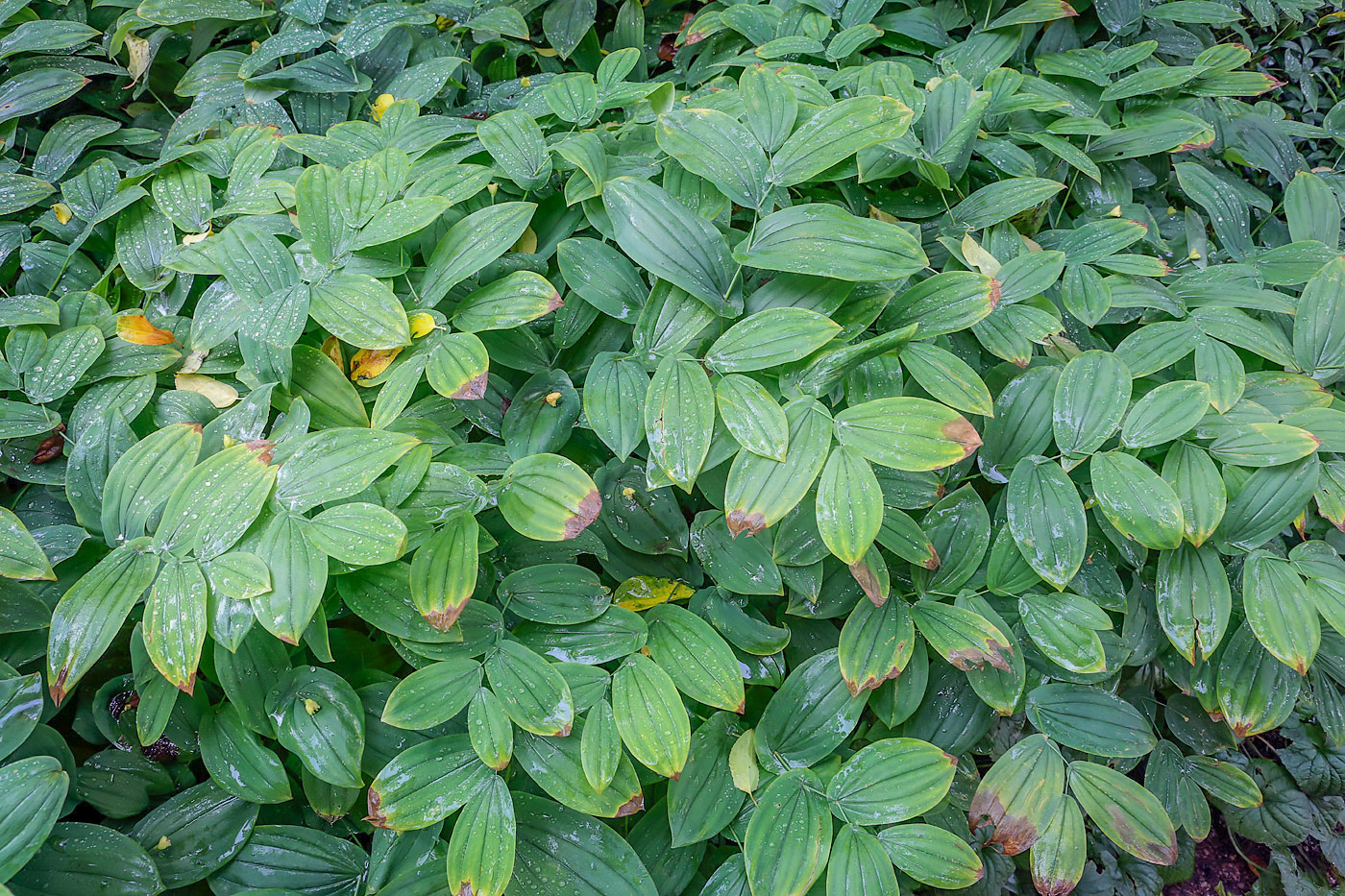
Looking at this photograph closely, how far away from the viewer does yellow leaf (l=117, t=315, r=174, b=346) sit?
1.54 metres

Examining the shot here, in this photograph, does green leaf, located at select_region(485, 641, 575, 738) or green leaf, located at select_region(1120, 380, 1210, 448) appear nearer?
green leaf, located at select_region(485, 641, 575, 738)

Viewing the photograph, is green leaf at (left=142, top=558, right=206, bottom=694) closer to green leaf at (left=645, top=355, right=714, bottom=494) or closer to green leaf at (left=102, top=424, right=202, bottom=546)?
green leaf at (left=102, top=424, right=202, bottom=546)

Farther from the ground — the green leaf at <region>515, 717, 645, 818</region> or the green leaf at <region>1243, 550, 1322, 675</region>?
the green leaf at <region>1243, 550, 1322, 675</region>

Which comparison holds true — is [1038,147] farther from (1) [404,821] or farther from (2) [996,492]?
(1) [404,821]

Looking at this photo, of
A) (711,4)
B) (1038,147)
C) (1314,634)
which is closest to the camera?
(1314,634)

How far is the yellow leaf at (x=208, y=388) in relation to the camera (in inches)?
59.4

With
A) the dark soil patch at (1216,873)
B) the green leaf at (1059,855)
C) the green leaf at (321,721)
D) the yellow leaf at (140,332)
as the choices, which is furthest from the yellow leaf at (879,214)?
the dark soil patch at (1216,873)

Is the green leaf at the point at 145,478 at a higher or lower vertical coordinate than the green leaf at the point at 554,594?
higher

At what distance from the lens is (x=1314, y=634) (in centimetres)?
124

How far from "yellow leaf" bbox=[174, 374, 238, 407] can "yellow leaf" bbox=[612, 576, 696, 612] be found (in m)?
0.86

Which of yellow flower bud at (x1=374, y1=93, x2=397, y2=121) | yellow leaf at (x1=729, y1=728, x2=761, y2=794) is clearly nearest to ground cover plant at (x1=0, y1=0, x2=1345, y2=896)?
yellow leaf at (x1=729, y1=728, x2=761, y2=794)

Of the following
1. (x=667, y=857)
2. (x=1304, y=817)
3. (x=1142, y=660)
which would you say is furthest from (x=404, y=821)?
(x=1304, y=817)

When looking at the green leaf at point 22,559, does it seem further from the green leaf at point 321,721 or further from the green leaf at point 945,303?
the green leaf at point 945,303

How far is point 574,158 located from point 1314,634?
4.96 feet
